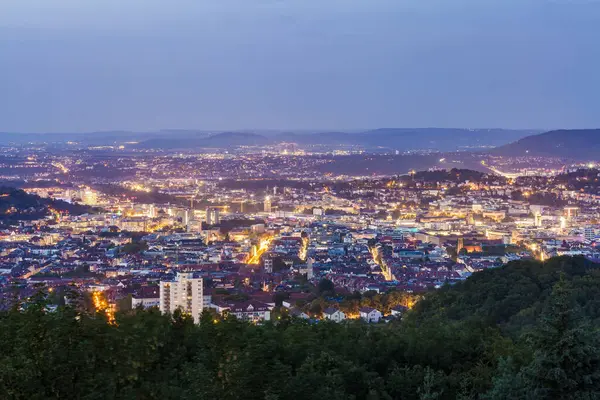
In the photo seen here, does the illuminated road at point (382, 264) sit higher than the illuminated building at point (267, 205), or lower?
higher

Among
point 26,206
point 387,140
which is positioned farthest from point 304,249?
point 387,140

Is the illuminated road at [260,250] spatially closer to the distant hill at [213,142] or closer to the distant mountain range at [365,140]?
the distant mountain range at [365,140]

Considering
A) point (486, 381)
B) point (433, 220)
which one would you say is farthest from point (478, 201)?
point (486, 381)

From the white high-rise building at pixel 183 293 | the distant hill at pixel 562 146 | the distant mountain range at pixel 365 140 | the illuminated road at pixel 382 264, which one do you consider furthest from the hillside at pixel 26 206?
the distant mountain range at pixel 365 140

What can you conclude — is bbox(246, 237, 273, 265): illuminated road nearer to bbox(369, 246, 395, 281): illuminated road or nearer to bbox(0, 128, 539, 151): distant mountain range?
bbox(369, 246, 395, 281): illuminated road

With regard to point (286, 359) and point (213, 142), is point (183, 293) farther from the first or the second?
point (213, 142)

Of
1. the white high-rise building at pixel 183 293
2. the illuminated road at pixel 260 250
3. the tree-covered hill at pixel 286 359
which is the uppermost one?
the tree-covered hill at pixel 286 359

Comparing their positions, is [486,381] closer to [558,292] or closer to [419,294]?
[558,292]

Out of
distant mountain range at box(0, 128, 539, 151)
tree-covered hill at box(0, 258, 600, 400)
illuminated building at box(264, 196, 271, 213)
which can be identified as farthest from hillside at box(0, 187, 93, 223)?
distant mountain range at box(0, 128, 539, 151)
